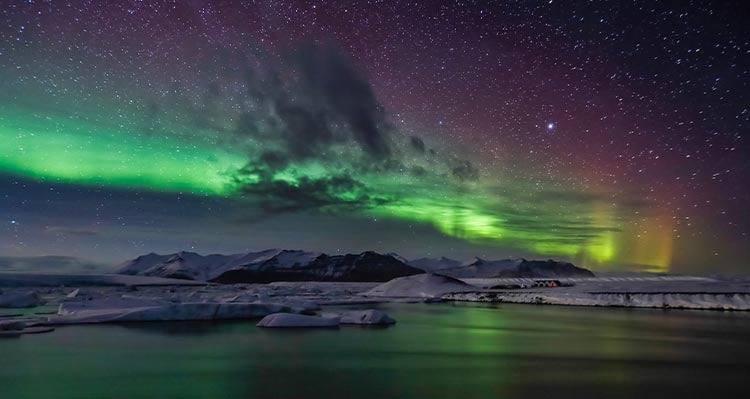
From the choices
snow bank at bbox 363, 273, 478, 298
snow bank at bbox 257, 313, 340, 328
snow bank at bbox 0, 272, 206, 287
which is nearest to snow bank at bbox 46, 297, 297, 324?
snow bank at bbox 257, 313, 340, 328

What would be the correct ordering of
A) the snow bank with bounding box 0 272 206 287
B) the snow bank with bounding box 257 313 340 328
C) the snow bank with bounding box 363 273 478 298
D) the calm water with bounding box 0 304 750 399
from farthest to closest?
the snow bank with bounding box 0 272 206 287, the snow bank with bounding box 363 273 478 298, the snow bank with bounding box 257 313 340 328, the calm water with bounding box 0 304 750 399

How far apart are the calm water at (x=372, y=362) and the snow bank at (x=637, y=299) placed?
614 inches

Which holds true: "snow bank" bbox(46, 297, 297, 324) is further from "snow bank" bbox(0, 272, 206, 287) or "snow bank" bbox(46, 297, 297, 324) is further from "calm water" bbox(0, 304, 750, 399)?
"snow bank" bbox(0, 272, 206, 287)

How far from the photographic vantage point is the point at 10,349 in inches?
707

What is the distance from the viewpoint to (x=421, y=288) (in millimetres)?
70562

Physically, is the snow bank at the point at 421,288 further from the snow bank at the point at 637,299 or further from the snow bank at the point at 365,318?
the snow bank at the point at 365,318

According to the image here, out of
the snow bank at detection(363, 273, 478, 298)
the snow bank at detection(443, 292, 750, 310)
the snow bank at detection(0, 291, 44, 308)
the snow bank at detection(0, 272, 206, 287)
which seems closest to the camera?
the snow bank at detection(0, 291, 44, 308)

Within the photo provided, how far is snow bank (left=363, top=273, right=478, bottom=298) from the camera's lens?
6801cm

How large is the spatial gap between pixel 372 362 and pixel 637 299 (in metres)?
37.6

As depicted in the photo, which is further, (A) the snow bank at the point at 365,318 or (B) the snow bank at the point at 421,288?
(B) the snow bank at the point at 421,288

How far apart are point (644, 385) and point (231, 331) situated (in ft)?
57.0

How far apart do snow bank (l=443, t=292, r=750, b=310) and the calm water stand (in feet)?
51.2

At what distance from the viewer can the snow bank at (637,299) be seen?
1602 inches

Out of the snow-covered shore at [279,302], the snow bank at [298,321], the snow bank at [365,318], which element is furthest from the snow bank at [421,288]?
the snow bank at [298,321]
